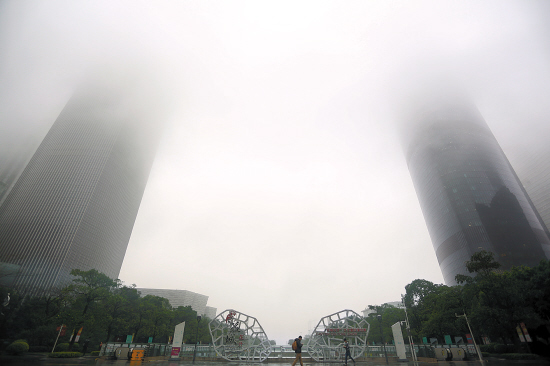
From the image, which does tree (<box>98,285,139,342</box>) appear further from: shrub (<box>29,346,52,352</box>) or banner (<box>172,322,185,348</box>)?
banner (<box>172,322,185,348</box>)

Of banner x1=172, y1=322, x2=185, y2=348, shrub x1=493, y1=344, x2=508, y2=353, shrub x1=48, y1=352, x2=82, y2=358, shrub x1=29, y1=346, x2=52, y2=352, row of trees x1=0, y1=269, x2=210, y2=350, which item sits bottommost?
shrub x1=48, y1=352, x2=82, y2=358

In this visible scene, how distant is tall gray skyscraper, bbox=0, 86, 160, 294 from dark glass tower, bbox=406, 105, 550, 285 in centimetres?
14341

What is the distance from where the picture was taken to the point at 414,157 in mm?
142625

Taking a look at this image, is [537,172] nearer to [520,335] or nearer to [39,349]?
[520,335]

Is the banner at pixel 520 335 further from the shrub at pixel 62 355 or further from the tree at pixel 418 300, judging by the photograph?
the shrub at pixel 62 355

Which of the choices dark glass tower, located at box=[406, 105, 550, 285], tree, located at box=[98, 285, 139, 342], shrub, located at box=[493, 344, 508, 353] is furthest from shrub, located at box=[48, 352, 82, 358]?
dark glass tower, located at box=[406, 105, 550, 285]

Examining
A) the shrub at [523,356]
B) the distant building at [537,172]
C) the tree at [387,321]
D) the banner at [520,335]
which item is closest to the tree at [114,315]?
the tree at [387,321]

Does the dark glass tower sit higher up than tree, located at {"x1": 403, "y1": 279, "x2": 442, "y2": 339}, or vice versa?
the dark glass tower

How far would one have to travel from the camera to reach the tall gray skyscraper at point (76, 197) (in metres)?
90.1

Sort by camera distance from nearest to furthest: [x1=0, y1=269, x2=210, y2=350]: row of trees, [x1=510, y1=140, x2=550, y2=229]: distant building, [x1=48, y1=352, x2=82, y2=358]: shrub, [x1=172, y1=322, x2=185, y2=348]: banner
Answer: [x1=172, y1=322, x2=185, y2=348]: banner < [x1=48, y1=352, x2=82, y2=358]: shrub < [x1=0, y1=269, x2=210, y2=350]: row of trees < [x1=510, y1=140, x2=550, y2=229]: distant building

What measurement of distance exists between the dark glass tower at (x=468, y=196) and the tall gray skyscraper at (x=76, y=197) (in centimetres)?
14341

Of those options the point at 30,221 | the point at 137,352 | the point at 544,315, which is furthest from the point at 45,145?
the point at 544,315

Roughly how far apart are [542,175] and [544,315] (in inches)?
5551

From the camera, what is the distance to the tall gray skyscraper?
295 ft
